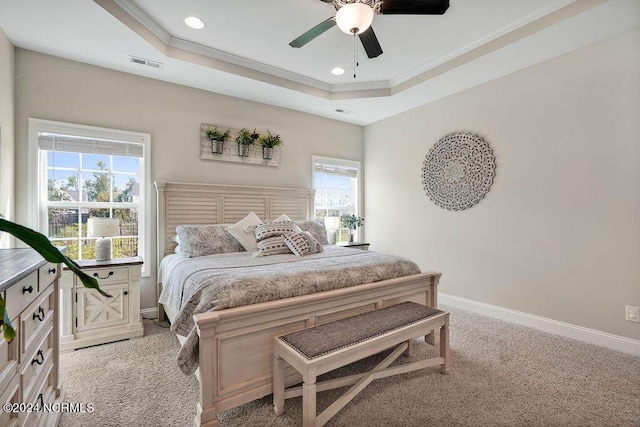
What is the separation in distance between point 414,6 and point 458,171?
7.28 ft

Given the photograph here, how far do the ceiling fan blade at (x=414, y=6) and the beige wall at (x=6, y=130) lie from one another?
309 cm

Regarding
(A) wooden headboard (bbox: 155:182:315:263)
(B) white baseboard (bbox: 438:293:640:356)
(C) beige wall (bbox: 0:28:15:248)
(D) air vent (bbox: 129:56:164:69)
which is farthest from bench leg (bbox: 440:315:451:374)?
(D) air vent (bbox: 129:56:164:69)

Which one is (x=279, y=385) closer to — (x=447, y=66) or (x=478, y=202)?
(x=478, y=202)

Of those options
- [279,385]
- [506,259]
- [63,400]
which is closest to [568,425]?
[279,385]

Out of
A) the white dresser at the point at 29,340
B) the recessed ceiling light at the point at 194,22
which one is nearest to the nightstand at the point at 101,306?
the white dresser at the point at 29,340


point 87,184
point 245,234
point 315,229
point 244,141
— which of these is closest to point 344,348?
point 245,234

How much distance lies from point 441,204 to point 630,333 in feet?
6.87

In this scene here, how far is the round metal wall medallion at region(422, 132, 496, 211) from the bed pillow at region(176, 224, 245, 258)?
2637 millimetres

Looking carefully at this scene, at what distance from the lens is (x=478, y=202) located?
11.7 ft

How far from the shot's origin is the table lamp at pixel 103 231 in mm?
2672

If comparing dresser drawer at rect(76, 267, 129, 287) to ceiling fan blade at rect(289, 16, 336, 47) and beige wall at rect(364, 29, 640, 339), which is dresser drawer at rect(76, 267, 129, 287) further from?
beige wall at rect(364, 29, 640, 339)

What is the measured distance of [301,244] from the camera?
3008 mm

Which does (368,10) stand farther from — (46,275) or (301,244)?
(46,275)

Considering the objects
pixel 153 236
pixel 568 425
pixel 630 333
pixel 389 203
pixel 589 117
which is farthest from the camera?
pixel 389 203
